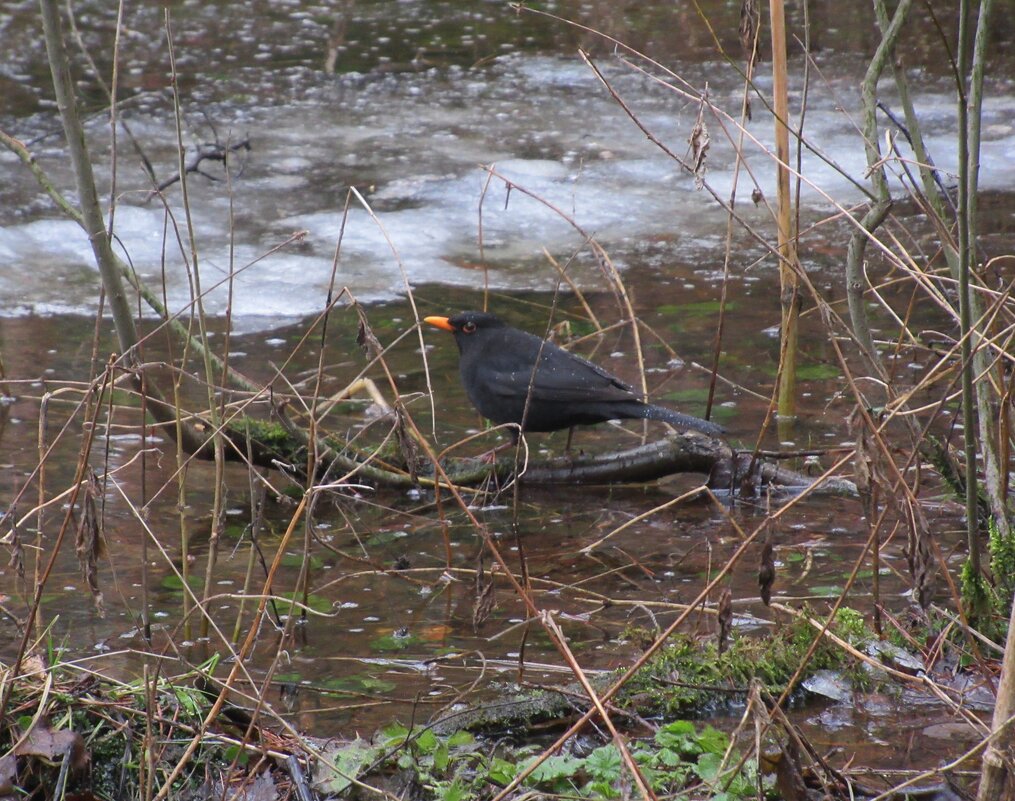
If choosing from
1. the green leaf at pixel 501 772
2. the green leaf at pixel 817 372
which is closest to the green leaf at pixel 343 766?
the green leaf at pixel 501 772

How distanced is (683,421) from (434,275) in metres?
2.67

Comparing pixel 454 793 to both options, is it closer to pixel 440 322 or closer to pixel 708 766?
pixel 708 766

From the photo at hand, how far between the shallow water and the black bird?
0.30 m

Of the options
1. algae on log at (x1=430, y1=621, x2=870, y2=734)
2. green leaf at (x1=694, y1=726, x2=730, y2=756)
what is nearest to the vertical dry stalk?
algae on log at (x1=430, y1=621, x2=870, y2=734)

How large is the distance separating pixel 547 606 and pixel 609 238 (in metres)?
4.03

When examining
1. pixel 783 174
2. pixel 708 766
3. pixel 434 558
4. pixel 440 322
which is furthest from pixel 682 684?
pixel 440 322

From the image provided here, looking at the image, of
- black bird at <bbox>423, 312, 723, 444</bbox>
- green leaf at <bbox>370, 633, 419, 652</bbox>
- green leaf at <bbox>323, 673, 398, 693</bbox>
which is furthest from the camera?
black bird at <bbox>423, 312, 723, 444</bbox>

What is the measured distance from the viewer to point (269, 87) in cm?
1036

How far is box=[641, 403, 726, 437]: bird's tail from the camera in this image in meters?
4.68

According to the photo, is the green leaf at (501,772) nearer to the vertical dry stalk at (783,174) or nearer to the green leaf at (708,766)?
the green leaf at (708,766)

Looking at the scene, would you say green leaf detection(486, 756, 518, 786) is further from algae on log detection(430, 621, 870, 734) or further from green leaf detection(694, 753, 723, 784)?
green leaf detection(694, 753, 723, 784)

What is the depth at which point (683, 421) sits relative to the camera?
15.6 feet

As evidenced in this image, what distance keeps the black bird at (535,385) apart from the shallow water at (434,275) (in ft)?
0.99

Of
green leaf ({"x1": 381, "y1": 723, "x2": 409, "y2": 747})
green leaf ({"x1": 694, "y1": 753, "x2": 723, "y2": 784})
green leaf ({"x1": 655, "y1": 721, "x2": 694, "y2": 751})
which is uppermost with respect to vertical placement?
green leaf ({"x1": 694, "y1": 753, "x2": 723, "y2": 784})
